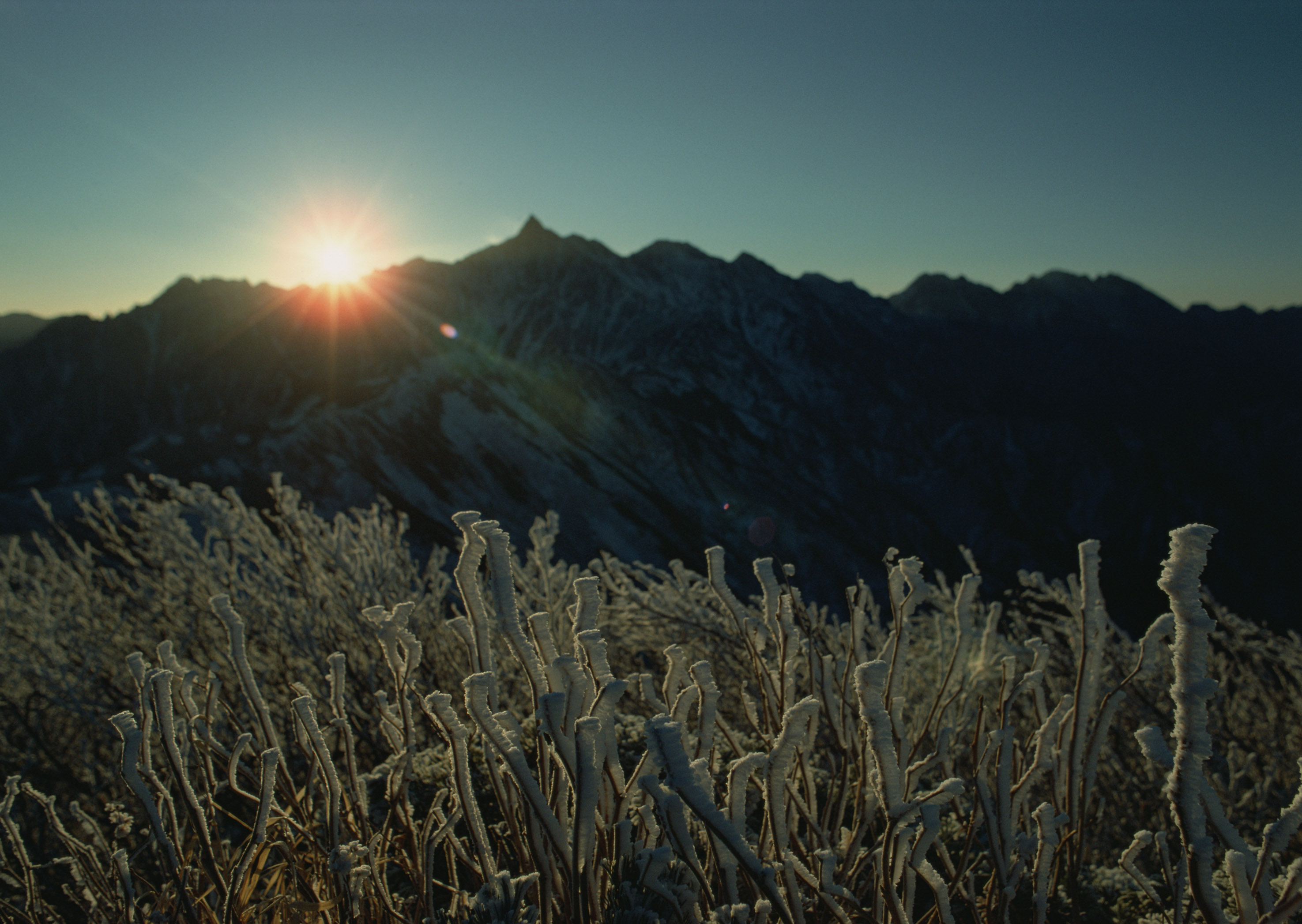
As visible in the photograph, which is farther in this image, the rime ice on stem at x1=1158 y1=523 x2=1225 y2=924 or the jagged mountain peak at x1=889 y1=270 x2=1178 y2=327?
the jagged mountain peak at x1=889 y1=270 x2=1178 y2=327

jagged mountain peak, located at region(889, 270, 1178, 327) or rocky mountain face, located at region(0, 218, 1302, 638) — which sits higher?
jagged mountain peak, located at region(889, 270, 1178, 327)

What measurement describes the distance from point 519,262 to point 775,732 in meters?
75.5

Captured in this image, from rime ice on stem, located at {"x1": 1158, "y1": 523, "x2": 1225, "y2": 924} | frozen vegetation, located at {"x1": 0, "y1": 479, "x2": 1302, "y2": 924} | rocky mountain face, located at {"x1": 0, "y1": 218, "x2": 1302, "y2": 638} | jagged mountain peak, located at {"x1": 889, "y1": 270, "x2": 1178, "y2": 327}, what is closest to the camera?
rime ice on stem, located at {"x1": 1158, "y1": 523, "x2": 1225, "y2": 924}

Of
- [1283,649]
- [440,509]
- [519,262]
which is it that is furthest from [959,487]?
[1283,649]

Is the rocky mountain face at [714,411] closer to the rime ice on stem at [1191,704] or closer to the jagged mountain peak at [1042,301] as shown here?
the jagged mountain peak at [1042,301]

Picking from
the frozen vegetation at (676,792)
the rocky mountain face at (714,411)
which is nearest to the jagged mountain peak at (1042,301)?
the rocky mountain face at (714,411)

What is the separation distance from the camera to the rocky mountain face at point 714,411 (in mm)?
22422

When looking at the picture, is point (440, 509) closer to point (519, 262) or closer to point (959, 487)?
point (519, 262)

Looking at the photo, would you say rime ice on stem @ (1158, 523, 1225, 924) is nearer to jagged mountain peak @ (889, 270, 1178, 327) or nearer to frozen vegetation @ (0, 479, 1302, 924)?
frozen vegetation @ (0, 479, 1302, 924)

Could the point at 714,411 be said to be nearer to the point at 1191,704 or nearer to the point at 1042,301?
the point at 1191,704

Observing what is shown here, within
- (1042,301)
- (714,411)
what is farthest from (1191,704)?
(1042,301)

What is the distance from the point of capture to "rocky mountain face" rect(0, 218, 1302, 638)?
73.6 ft

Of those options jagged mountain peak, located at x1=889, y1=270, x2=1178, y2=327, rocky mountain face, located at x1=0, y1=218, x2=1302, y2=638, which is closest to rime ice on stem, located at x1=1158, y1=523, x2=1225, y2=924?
rocky mountain face, located at x1=0, y1=218, x2=1302, y2=638

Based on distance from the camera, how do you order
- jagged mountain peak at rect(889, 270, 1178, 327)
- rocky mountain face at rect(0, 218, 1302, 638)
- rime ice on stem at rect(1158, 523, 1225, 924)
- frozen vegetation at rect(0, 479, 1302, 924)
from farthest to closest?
jagged mountain peak at rect(889, 270, 1178, 327) → rocky mountain face at rect(0, 218, 1302, 638) → frozen vegetation at rect(0, 479, 1302, 924) → rime ice on stem at rect(1158, 523, 1225, 924)
